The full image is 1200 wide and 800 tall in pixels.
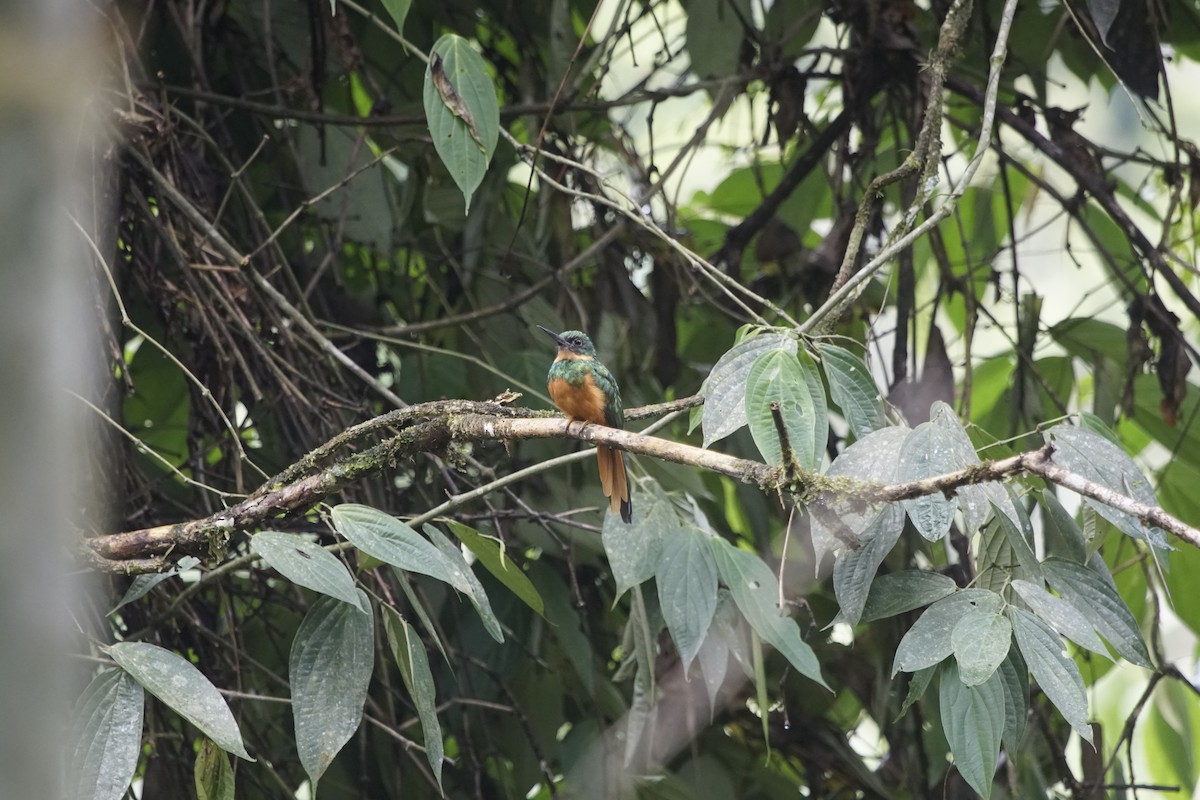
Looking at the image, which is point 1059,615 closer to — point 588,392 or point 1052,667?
point 1052,667

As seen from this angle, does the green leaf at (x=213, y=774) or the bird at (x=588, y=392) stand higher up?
the bird at (x=588, y=392)

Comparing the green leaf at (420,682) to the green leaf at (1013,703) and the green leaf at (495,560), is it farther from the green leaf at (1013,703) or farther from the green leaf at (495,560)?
the green leaf at (1013,703)

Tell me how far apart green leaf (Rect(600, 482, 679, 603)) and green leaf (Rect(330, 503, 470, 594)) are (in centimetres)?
36

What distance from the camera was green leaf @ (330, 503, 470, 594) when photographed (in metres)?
1.44

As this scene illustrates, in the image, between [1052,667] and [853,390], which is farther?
[853,390]

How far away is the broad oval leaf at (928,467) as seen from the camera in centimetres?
132

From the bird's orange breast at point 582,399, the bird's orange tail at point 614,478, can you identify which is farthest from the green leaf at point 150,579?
the bird's orange breast at point 582,399

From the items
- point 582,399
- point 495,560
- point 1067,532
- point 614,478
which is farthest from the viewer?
point 582,399

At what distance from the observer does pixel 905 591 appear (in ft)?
4.91

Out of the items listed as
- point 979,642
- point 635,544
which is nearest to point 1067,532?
point 979,642

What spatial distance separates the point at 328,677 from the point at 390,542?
0.70 feet

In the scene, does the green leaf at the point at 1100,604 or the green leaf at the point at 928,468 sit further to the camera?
the green leaf at the point at 1100,604

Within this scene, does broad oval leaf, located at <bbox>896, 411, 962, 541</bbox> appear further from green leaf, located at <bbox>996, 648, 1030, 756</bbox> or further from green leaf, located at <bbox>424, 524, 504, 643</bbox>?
green leaf, located at <bbox>424, 524, 504, 643</bbox>

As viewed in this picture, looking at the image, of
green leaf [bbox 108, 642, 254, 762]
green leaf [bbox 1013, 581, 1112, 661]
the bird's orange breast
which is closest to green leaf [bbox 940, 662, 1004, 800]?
green leaf [bbox 1013, 581, 1112, 661]
